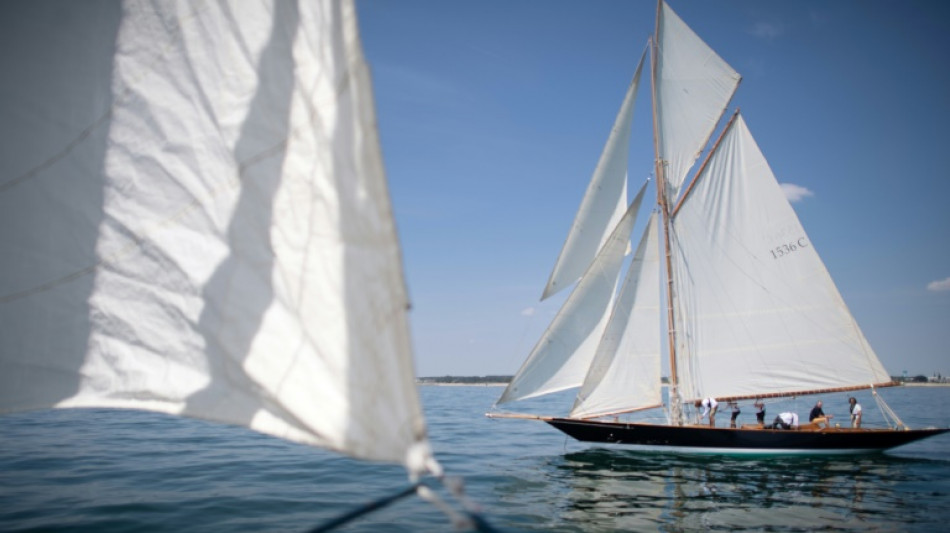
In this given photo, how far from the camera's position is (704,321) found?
2350cm

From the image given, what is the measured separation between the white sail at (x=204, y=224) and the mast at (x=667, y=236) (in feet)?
75.2

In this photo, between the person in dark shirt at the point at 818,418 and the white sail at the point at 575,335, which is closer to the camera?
the white sail at the point at 575,335

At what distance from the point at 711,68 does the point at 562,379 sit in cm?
1660

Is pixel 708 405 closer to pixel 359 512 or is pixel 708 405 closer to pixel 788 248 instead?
pixel 788 248

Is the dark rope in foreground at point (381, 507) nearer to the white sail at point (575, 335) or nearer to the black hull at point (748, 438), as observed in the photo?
the white sail at point (575, 335)

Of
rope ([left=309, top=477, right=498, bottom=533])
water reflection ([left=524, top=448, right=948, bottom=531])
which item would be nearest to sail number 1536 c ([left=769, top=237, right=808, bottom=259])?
water reflection ([left=524, top=448, right=948, bottom=531])

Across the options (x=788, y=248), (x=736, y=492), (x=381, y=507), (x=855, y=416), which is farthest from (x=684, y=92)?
(x=381, y=507)

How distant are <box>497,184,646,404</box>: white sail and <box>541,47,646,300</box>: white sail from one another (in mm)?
687

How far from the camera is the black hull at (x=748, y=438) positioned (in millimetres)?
20969

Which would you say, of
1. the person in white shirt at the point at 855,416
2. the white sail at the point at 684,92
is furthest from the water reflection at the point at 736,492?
the white sail at the point at 684,92

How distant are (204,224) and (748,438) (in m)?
22.8

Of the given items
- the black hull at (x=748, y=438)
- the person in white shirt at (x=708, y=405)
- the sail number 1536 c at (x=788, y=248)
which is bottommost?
the black hull at (x=748, y=438)

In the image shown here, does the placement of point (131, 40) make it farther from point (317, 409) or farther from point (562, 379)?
point (562, 379)

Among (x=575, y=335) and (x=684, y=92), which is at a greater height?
(x=684, y=92)
